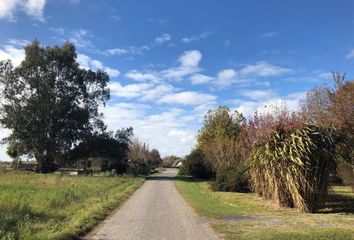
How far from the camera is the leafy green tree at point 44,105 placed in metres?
54.9

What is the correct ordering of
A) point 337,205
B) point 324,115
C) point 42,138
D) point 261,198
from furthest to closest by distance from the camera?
point 42,138
point 324,115
point 261,198
point 337,205

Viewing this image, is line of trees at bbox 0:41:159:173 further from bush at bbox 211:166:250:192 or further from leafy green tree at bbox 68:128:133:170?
bush at bbox 211:166:250:192

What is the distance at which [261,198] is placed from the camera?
25.0 metres

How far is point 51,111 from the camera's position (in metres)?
55.0

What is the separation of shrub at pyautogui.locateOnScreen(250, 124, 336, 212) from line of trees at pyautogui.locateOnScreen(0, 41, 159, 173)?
39586mm

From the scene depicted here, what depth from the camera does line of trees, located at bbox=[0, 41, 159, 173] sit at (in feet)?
180

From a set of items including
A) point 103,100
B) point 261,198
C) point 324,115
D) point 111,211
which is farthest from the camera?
point 103,100

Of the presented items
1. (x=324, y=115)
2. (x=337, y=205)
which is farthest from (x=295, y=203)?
(x=324, y=115)

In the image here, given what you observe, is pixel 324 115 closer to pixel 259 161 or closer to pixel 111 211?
pixel 259 161

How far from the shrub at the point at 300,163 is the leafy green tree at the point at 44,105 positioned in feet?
130

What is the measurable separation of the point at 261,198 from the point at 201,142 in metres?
38.4

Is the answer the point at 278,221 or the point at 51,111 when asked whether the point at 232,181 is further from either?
the point at 51,111

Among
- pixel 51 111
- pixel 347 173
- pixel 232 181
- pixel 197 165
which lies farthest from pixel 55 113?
pixel 347 173

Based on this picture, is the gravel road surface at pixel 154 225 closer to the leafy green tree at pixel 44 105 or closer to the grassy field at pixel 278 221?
the grassy field at pixel 278 221
